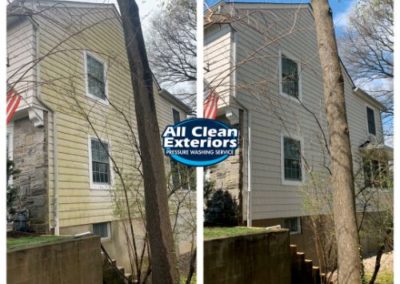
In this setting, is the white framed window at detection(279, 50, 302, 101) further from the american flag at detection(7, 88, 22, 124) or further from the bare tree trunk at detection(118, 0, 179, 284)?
the american flag at detection(7, 88, 22, 124)

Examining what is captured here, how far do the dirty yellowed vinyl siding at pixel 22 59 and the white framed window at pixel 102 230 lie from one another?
0.83 meters

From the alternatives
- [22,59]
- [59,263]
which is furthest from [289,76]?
[59,263]

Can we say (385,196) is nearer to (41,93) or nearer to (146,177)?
(146,177)

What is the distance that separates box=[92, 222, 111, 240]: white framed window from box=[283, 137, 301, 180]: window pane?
121 cm

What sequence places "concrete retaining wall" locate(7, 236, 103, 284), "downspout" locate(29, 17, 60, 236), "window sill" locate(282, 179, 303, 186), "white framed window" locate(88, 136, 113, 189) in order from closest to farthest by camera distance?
"concrete retaining wall" locate(7, 236, 103, 284), "downspout" locate(29, 17, 60, 236), "white framed window" locate(88, 136, 113, 189), "window sill" locate(282, 179, 303, 186)

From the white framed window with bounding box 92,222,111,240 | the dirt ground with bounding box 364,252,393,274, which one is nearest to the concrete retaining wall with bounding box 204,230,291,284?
the dirt ground with bounding box 364,252,393,274

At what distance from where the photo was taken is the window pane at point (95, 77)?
2357mm

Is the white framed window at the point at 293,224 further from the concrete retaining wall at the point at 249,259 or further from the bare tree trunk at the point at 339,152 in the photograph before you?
the bare tree trunk at the point at 339,152

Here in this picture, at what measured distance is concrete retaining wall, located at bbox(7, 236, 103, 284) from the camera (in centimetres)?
209

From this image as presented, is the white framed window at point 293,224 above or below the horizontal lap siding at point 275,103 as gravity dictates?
below

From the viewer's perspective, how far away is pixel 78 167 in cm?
228

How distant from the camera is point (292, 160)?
257 cm

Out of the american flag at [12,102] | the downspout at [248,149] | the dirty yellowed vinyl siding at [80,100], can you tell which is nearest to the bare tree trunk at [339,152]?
the downspout at [248,149]

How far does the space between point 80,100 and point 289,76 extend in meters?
1.39
